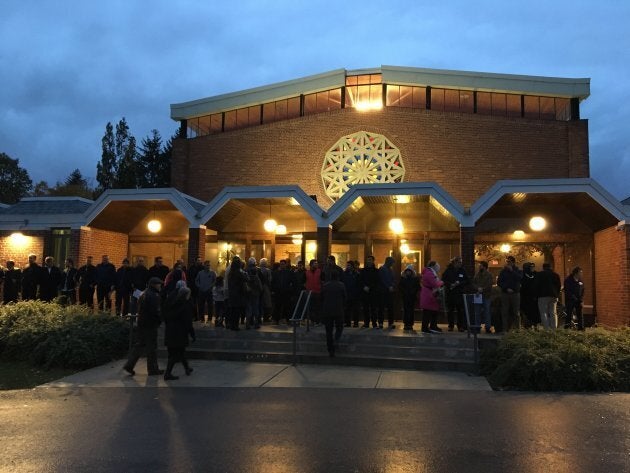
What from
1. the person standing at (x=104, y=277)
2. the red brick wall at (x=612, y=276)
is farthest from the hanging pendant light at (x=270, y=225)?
the red brick wall at (x=612, y=276)

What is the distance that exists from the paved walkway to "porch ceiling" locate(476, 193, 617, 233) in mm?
7258

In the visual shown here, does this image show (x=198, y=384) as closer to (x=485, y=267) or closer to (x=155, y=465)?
(x=155, y=465)

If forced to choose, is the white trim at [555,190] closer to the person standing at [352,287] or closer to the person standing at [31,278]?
the person standing at [352,287]

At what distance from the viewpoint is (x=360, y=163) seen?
21.6m

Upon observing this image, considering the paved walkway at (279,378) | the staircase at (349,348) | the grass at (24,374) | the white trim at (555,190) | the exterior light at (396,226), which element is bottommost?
the grass at (24,374)

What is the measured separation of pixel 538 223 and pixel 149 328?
1173cm

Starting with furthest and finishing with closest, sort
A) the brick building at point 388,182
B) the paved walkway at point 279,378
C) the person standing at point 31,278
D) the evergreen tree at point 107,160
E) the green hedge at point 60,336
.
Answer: the evergreen tree at point 107,160, the brick building at point 388,182, the person standing at point 31,278, the green hedge at point 60,336, the paved walkway at point 279,378

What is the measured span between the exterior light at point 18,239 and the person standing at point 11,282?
3081 mm

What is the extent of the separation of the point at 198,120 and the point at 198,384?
19.3 meters

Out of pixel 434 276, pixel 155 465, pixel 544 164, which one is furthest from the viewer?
pixel 544 164

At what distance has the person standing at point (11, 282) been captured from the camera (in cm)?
1468

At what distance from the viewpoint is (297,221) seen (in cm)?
1775

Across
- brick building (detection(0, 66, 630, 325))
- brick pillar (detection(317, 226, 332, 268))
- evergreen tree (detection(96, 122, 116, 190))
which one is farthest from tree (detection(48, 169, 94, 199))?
brick pillar (detection(317, 226, 332, 268))

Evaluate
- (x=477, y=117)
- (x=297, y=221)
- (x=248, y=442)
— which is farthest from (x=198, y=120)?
(x=248, y=442)
